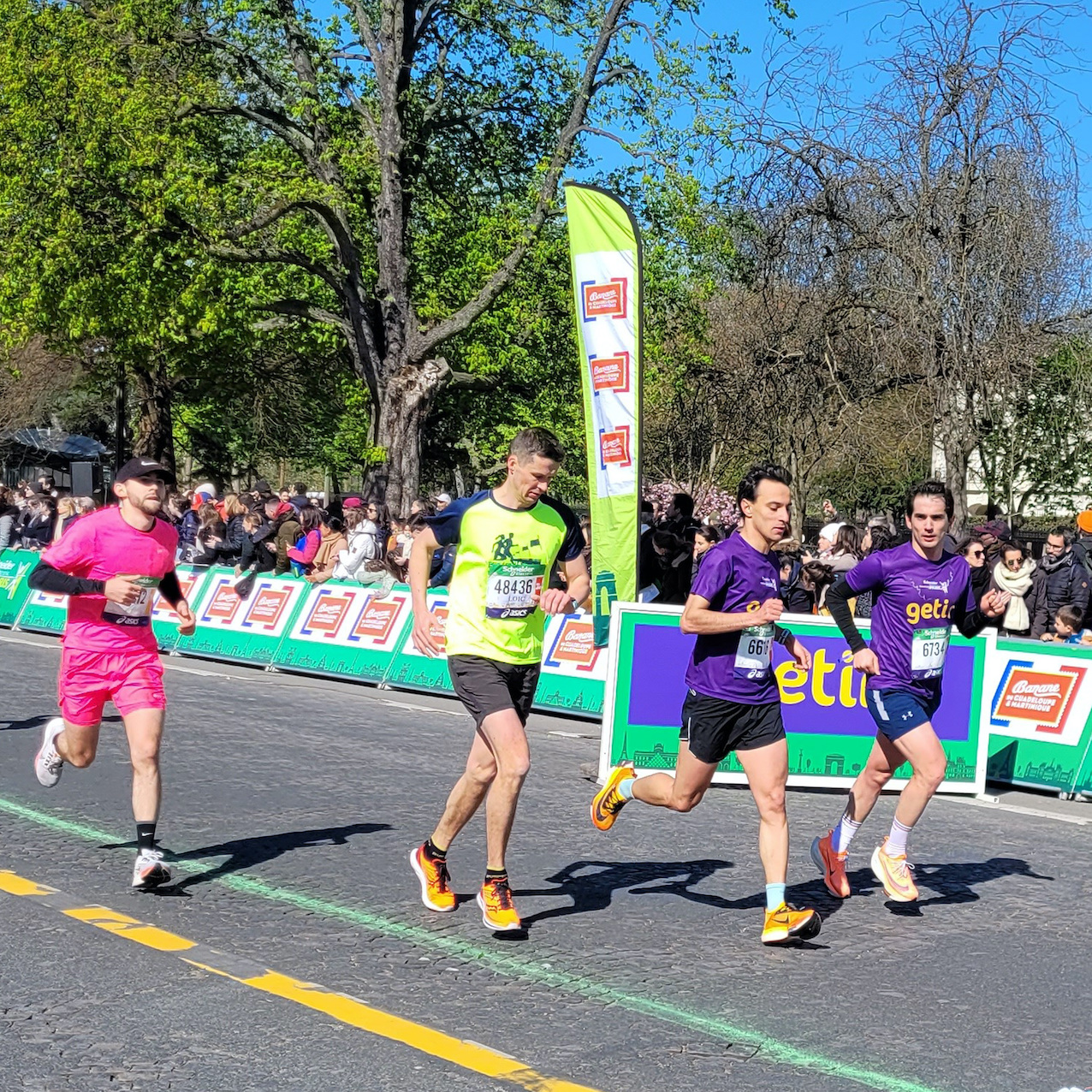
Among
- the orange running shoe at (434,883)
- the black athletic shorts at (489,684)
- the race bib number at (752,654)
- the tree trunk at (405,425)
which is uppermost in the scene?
the tree trunk at (405,425)

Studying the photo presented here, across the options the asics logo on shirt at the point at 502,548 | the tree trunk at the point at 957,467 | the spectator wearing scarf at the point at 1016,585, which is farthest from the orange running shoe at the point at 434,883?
the tree trunk at the point at 957,467

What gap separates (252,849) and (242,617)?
9532mm

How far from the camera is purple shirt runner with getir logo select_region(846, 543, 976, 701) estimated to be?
6.73 metres

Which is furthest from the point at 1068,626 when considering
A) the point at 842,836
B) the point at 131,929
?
the point at 131,929

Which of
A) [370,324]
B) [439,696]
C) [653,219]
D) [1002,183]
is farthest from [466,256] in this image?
[439,696]

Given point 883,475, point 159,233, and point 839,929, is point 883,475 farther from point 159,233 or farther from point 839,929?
point 839,929

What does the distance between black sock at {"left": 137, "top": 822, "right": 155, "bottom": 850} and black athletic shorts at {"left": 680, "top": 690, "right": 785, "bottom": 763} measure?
2.18 metres

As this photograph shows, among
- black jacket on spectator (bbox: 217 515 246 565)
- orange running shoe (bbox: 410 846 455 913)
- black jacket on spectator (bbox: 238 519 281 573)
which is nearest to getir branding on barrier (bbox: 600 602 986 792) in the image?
orange running shoe (bbox: 410 846 455 913)

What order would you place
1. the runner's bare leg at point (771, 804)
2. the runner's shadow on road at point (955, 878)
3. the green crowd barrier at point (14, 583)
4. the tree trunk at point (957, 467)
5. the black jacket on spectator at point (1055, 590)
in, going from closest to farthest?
the runner's bare leg at point (771, 804), the runner's shadow on road at point (955, 878), the black jacket on spectator at point (1055, 590), the tree trunk at point (957, 467), the green crowd barrier at point (14, 583)

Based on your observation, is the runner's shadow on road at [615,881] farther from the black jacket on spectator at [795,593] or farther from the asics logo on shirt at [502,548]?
the black jacket on spectator at [795,593]

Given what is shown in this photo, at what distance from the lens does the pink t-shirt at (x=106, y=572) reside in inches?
257

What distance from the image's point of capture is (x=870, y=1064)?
4.49m

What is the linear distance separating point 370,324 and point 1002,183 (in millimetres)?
14119

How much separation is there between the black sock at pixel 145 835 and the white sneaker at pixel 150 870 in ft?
0.07
